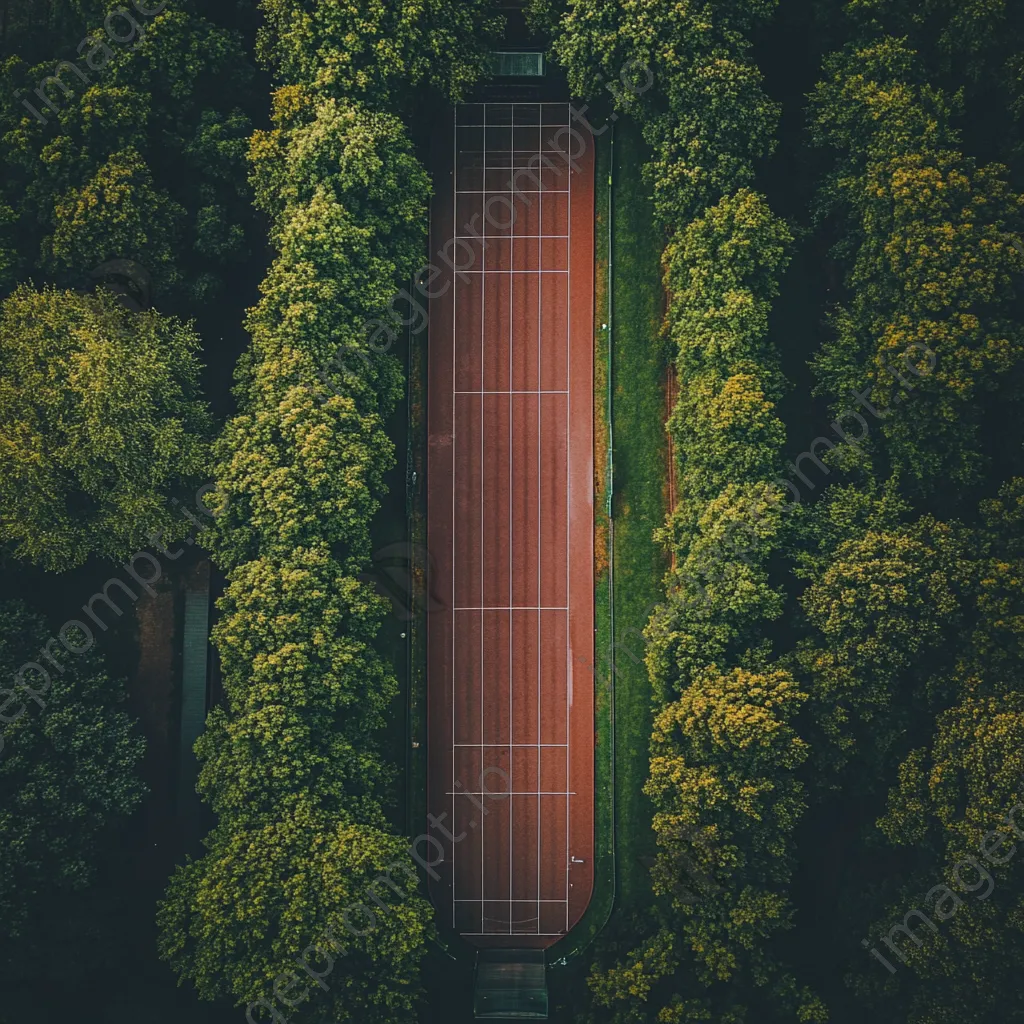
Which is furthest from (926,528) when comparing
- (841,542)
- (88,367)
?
(88,367)

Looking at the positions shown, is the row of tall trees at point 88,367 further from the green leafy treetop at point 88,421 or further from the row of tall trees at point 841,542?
the row of tall trees at point 841,542

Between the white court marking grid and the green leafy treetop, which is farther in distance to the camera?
the white court marking grid

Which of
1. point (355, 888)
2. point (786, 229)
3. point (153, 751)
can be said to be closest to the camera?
point (355, 888)

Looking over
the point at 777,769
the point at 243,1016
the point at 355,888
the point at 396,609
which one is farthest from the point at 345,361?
the point at 243,1016

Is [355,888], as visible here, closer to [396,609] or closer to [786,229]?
[396,609]

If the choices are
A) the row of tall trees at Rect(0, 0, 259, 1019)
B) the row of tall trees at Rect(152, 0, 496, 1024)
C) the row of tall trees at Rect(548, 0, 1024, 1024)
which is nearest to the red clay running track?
the row of tall trees at Rect(152, 0, 496, 1024)

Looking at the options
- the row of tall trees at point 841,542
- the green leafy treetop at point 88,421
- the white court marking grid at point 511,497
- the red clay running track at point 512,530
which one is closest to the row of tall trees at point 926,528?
the row of tall trees at point 841,542

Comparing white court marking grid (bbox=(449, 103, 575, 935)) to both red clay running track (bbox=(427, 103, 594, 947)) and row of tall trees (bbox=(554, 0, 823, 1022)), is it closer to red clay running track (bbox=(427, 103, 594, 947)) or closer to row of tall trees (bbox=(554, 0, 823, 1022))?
red clay running track (bbox=(427, 103, 594, 947))
